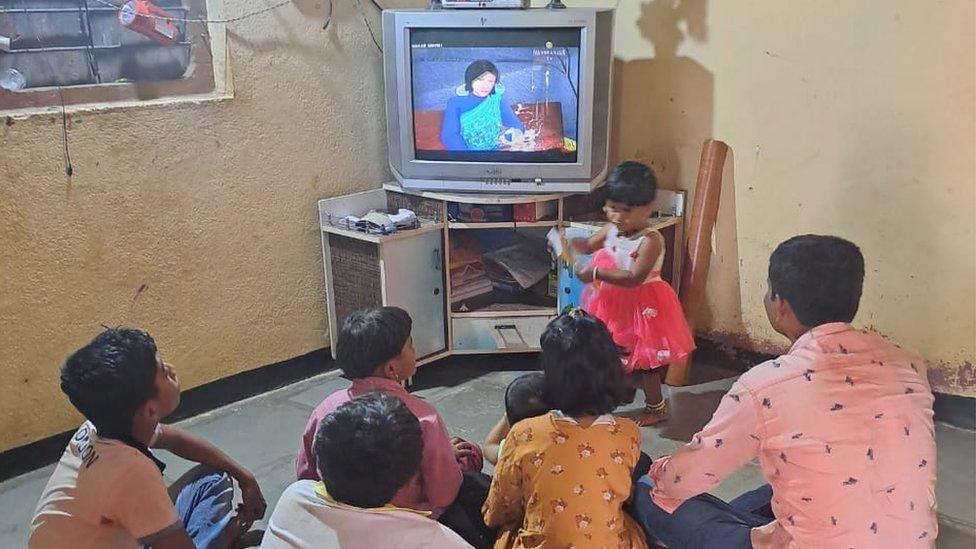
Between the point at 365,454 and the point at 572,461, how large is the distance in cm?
44

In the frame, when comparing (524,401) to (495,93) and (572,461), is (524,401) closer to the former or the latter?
(572,461)

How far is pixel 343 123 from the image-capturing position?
3.42 meters

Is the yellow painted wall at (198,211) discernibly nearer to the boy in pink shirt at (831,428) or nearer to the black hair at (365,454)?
the black hair at (365,454)

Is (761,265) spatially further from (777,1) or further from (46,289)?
(46,289)

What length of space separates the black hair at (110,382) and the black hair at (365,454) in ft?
1.48

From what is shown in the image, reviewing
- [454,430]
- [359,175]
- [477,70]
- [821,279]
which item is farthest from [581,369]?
[359,175]

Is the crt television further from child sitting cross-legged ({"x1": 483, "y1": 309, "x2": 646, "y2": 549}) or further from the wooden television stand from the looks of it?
child sitting cross-legged ({"x1": 483, "y1": 309, "x2": 646, "y2": 549})

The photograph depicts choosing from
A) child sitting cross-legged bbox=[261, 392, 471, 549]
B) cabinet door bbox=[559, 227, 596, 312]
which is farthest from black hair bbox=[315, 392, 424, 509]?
cabinet door bbox=[559, 227, 596, 312]

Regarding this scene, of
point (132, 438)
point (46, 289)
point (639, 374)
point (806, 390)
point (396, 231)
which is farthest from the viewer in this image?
point (396, 231)

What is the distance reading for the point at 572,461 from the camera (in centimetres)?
159

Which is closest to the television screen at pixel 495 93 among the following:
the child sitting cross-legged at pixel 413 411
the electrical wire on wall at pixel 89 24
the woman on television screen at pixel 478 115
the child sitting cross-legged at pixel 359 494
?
the woman on television screen at pixel 478 115

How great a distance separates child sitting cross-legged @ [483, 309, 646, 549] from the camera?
1.59 m

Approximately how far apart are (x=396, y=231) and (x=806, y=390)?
206 cm

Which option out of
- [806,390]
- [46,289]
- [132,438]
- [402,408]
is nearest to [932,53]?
[806,390]
